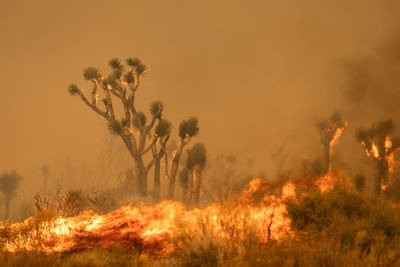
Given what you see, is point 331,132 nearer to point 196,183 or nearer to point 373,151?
point 373,151

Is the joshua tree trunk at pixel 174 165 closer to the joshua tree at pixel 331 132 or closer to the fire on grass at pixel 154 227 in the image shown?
the fire on grass at pixel 154 227

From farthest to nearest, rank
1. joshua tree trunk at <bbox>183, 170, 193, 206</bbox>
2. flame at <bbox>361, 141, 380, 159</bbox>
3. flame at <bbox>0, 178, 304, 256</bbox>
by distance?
flame at <bbox>361, 141, 380, 159</bbox>
joshua tree trunk at <bbox>183, 170, 193, 206</bbox>
flame at <bbox>0, 178, 304, 256</bbox>

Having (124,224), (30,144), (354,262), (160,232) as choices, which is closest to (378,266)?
(354,262)

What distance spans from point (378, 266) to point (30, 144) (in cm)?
18128

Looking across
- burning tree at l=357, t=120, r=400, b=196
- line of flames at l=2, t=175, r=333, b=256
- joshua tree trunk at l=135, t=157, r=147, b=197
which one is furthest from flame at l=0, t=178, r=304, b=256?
burning tree at l=357, t=120, r=400, b=196

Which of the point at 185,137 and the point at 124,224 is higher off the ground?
the point at 185,137

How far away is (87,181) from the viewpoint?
77.8 meters

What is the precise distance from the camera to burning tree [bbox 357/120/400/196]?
72.0ft

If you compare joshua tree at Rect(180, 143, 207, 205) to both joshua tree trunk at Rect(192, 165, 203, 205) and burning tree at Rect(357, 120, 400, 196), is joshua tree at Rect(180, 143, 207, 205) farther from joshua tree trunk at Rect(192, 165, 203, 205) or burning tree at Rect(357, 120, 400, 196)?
burning tree at Rect(357, 120, 400, 196)

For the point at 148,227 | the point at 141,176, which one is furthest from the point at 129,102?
the point at 148,227

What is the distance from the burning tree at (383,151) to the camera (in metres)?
→ 22.0

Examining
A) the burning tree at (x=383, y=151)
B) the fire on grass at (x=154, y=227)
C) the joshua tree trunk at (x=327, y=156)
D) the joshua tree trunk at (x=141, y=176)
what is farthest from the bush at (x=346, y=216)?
the joshua tree trunk at (x=327, y=156)

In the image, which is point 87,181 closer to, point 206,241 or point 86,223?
point 86,223

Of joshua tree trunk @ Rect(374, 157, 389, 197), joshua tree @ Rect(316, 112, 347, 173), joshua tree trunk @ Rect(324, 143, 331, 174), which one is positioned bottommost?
joshua tree trunk @ Rect(374, 157, 389, 197)
